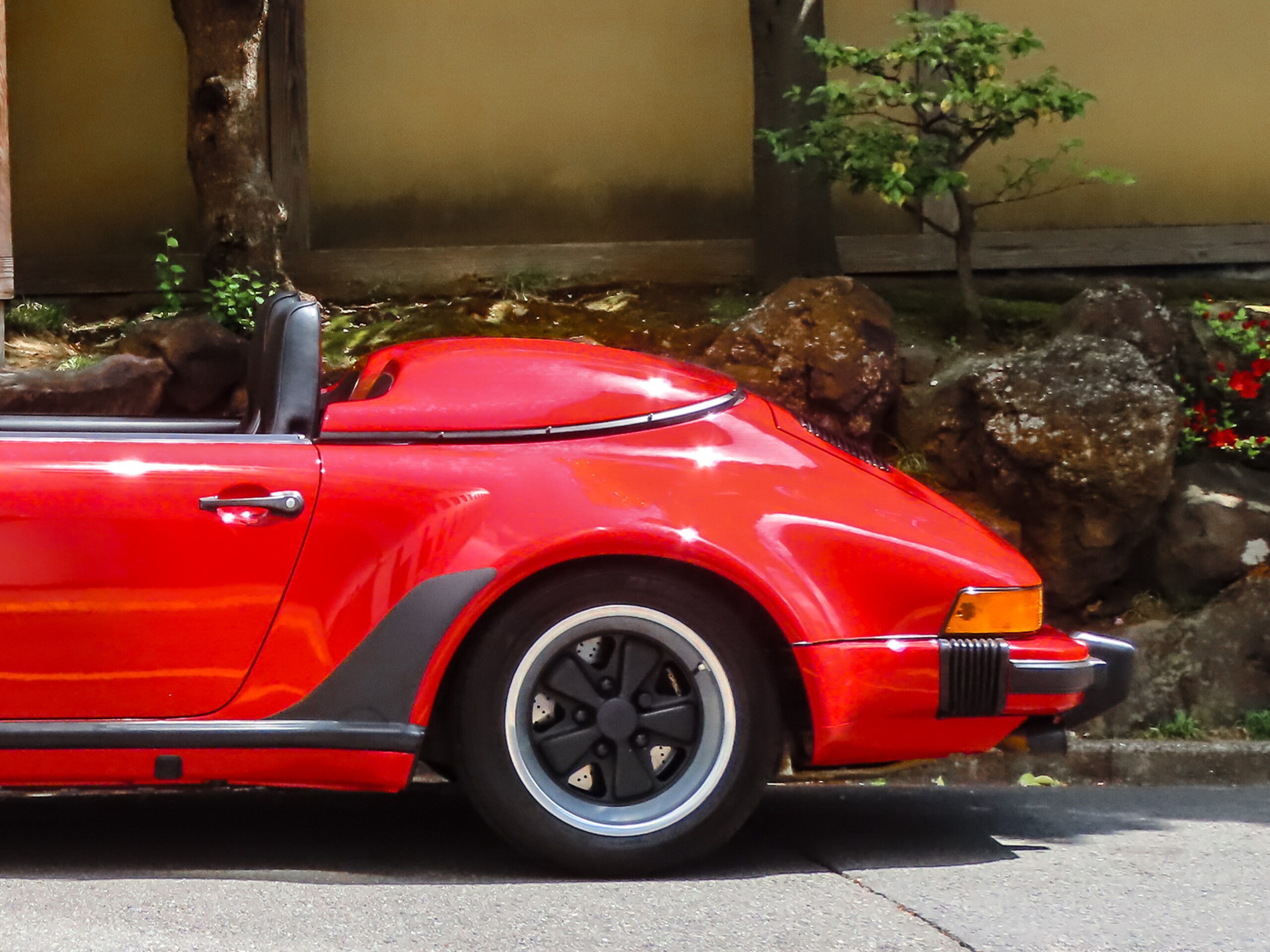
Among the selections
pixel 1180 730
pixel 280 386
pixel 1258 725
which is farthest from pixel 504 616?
pixel 1258 725

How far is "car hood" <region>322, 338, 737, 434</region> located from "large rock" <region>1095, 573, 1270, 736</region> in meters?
2.87

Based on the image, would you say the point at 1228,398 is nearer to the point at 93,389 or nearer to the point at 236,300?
the point at 236,300

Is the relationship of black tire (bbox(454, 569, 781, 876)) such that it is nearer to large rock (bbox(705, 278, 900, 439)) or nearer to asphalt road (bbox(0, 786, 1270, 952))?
asphalt road (bbox(0, 786, 1270, 952))

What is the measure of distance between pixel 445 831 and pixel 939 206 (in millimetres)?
5605

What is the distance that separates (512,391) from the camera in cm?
448

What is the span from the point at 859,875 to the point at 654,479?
1.09 meters

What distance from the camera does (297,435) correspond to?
4.40 metres

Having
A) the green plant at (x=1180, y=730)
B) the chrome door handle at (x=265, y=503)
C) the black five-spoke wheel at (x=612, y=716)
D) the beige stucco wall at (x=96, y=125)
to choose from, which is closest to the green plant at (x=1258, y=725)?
the green plant at (x=1180, y=730)

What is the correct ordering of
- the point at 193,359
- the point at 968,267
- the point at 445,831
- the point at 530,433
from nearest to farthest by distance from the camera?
the point at 530,433
the point at 445,831
the point at 193,359
the point at 968,267

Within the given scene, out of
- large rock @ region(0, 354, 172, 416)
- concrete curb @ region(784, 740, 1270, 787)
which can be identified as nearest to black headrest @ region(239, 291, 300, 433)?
large rock @ region(0, 354, 172, 416)

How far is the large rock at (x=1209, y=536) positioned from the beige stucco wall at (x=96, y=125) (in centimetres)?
569

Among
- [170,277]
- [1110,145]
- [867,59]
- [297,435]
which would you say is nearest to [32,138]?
[170,277]

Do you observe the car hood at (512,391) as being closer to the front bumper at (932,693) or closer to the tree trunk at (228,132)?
the front bumper at (932,693)

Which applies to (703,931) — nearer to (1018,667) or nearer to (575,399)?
(1018,667)
